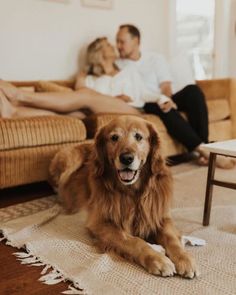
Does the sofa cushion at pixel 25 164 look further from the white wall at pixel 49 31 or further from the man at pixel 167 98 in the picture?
the white wall at pixel 49 31

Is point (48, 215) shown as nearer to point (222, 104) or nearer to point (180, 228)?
point (180, 228)

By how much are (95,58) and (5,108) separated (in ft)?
4.06

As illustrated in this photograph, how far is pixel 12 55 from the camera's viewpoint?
10.8 ft

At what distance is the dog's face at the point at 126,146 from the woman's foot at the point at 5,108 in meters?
0.93

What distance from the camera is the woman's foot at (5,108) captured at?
237 cm

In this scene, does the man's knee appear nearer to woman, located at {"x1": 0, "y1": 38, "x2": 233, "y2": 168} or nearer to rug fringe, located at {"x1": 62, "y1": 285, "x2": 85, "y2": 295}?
woman, located at {"x1": 0, "y1": 38, "x2": 233, "y2": 168}

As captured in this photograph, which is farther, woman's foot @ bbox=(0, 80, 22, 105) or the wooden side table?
woman's foot @ bbox=(0, 80, 22, 105)

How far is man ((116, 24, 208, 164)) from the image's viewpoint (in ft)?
9.91

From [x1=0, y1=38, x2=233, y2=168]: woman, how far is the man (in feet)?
0.17

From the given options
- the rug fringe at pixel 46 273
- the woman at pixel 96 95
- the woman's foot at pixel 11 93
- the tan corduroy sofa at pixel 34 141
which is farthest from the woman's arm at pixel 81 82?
the rug fringe at pixel 46 273

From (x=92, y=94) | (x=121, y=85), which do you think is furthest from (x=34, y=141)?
(x=121, y=85)

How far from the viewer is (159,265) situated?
4.38 ft

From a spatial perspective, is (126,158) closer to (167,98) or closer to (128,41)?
(167,98)

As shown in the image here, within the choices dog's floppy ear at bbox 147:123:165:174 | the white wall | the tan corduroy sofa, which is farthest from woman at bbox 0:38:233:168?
dog's floppy ear at bbox 147:123:165:174
